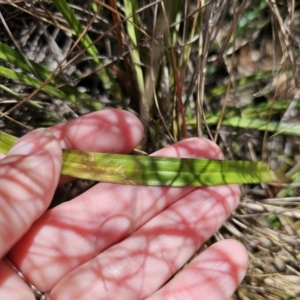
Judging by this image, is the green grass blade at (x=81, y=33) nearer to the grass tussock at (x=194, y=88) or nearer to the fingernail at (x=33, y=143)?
Result: the grass tussock at (x=194, y=88)

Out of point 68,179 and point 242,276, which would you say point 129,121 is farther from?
point 242,276

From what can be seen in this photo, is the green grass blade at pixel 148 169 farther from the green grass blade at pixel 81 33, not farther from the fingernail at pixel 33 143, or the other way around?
the green grass blade at pixel 81 33

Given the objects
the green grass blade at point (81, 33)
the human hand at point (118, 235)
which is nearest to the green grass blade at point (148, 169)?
the human hand at point (118, 235)

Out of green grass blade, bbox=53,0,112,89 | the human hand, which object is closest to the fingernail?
the human hand

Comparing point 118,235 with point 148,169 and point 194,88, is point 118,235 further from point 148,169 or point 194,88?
point 194,88

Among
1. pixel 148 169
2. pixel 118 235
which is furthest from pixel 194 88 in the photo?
pixel 118 235

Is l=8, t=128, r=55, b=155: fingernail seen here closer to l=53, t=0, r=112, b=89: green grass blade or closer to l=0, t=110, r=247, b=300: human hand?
l=0, t=110, r=247, b=300: human hand

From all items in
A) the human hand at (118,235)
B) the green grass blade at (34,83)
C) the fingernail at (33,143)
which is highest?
the green grass blade at (34,83)

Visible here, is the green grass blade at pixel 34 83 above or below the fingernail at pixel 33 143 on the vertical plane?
above
